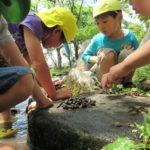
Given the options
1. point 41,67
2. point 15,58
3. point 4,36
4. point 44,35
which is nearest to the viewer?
point 4,36

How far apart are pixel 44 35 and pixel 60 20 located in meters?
0.27

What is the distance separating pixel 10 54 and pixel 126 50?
5.34ft

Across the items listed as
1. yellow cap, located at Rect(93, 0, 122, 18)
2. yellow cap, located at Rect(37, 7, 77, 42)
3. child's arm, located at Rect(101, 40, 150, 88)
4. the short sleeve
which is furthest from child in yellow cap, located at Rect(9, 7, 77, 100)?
child's arm, located at Rect(101, 40, 150, 88)

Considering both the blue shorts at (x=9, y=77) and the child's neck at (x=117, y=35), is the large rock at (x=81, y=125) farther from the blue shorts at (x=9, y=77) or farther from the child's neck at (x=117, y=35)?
the child's neck at (x=117, y=35)

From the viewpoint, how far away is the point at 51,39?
2.89m

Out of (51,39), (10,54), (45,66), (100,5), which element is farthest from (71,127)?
(100,5)

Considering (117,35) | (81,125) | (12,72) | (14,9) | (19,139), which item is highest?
(14,9)

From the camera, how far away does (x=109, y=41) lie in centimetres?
347

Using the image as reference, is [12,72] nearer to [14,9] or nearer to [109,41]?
[14,9]

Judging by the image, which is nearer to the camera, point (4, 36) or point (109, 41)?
point (4, 36)

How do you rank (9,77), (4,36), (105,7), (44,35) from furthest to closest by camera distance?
1. (105,7)
2. (44,35)
3. (4,36)
4. (9,77)

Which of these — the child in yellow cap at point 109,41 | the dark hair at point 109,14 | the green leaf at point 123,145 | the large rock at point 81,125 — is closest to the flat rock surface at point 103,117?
the large rock at point 81,125

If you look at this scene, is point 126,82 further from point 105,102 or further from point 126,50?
point 105,102

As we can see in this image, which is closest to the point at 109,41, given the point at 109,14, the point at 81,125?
the point at 109,14
